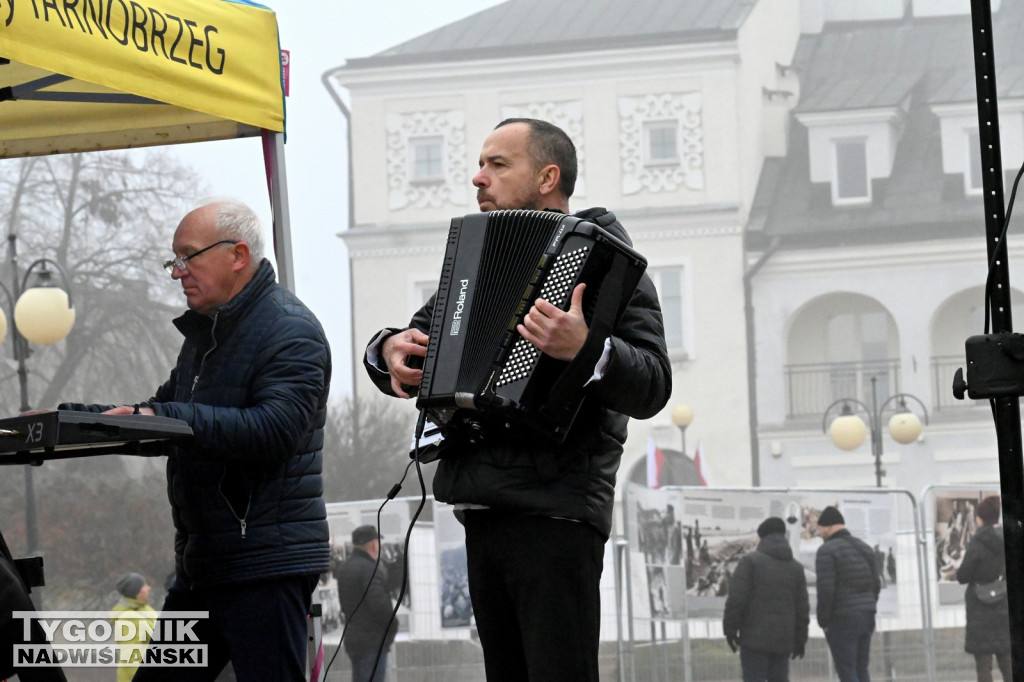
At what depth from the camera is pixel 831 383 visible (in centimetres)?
3052

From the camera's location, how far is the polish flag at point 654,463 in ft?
93.6

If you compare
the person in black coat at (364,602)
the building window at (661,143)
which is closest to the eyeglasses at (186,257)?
the person in black coat at (364,602)

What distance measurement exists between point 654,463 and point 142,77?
26.2 meters

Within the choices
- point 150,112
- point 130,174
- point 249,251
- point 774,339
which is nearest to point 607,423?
point 249,251

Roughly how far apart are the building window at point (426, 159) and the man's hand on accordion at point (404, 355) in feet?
96.6

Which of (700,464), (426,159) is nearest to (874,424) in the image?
(700,464)

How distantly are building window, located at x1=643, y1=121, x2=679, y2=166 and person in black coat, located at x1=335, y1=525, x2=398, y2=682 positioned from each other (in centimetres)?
2251

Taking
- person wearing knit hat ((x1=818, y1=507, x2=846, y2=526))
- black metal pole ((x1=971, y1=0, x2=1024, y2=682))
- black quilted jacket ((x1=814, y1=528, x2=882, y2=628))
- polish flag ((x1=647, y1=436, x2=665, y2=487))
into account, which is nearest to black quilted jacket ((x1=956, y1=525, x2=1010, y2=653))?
black quilted jacket ((x1=814, y1=528, x2=882, y2=628))

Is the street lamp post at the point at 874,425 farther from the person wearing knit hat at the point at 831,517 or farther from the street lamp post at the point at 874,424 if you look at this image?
the person wearing knit hat at the point at 831,517

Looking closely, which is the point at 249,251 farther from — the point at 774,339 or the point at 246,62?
the point at 774,339

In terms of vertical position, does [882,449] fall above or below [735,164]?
below

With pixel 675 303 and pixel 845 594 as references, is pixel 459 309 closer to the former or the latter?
pixel 845 594

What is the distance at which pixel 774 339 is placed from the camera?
30.3 metres

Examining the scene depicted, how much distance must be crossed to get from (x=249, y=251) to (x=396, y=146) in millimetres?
29330
